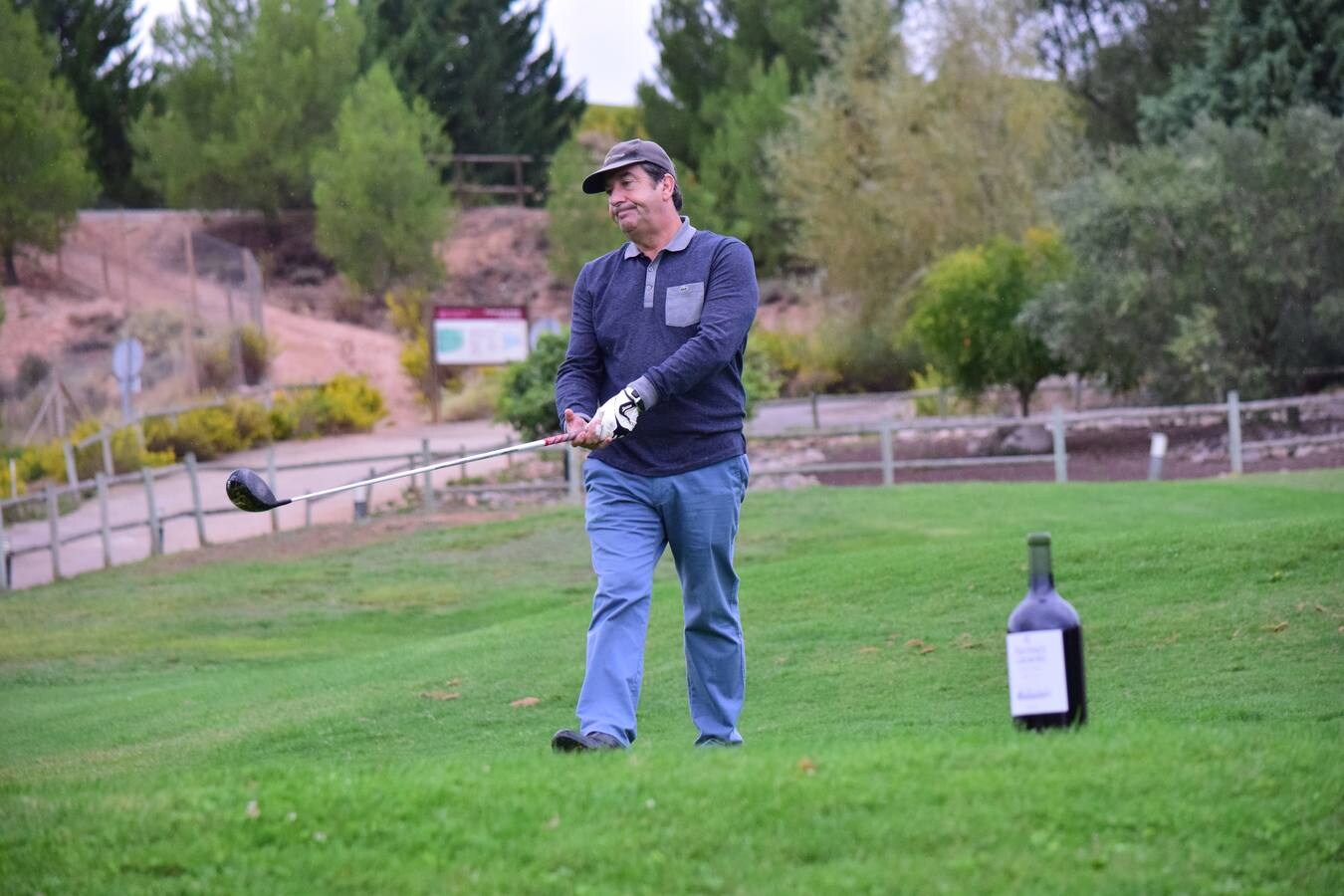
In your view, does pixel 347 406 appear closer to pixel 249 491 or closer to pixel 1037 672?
pixel 249 491

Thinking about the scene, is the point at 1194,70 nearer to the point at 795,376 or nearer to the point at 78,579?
the point at 795,376

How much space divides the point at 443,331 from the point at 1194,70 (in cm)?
1600

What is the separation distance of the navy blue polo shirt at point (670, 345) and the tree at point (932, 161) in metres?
33.0

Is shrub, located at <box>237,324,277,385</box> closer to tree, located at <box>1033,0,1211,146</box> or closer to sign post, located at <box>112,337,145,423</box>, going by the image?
sign post, located at <box>112,337,145,423</box>

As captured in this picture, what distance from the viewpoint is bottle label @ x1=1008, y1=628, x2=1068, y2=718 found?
196 inches

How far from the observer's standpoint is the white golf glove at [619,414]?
231 inches

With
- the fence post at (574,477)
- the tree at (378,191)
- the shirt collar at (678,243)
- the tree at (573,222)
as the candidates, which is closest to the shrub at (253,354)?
the tree at (378,191)

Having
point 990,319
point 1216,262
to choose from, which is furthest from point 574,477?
point 1216,262

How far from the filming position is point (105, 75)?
6019 cm

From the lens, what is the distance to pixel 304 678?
11477 mm

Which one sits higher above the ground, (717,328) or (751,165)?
(751,165)

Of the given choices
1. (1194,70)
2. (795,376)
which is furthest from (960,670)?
(795,376)

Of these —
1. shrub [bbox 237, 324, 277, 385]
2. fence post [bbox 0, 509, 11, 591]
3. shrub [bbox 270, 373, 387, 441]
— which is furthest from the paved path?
shrub [bbox 237, 324, 277, 385]

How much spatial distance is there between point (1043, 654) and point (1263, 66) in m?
30.2
